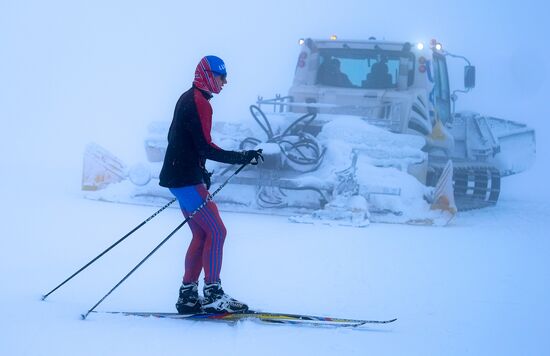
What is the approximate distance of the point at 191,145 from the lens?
369cm

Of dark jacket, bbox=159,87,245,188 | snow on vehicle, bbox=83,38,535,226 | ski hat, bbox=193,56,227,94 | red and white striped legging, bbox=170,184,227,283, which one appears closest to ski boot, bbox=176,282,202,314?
red and white striped legging, bbox=170,184,227,283

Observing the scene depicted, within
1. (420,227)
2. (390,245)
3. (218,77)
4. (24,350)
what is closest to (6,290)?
(24,350)

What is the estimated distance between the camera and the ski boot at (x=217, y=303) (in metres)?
3.72

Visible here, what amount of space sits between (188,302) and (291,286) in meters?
1.22

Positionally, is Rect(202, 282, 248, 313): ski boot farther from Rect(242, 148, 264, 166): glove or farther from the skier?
Rect(242, 148, 264, 166): glove

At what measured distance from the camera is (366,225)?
8562mm

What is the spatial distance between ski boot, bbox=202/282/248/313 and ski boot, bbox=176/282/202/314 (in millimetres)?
50

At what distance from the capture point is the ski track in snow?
3264 millimetres

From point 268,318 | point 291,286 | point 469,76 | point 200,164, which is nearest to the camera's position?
point 268,318

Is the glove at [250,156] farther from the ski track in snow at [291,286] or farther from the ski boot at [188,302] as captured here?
the ski track in snow at [291,286]

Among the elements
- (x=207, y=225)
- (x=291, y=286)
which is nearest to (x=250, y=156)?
(x=207, y=225)

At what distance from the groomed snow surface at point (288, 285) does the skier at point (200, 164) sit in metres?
0.19

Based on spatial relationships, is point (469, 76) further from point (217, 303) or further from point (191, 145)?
point (217, 303)

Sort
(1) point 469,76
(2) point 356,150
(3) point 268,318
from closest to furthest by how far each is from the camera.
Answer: (3) point 268,318
(2) point 356,150
(1) point 469,76
